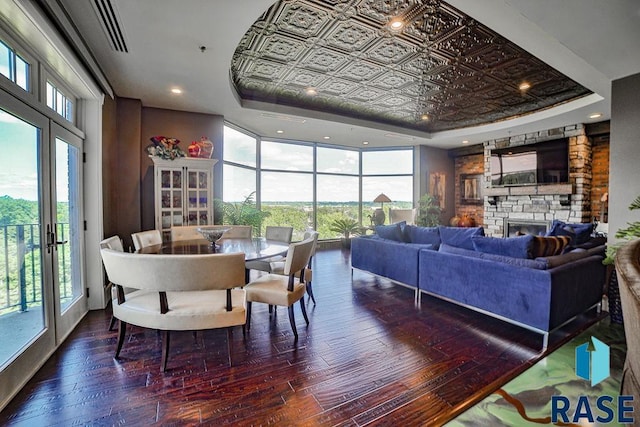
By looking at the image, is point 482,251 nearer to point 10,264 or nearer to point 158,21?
point 158,21

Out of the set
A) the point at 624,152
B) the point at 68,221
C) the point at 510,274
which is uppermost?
the point at 624,152

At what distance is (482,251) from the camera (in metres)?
2.99

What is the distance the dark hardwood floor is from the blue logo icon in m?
0.27

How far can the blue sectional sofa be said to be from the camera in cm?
249

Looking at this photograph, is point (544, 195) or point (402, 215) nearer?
point (544, 195)

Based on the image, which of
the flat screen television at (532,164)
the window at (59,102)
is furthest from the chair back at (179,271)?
the flat screen television at (532,164)

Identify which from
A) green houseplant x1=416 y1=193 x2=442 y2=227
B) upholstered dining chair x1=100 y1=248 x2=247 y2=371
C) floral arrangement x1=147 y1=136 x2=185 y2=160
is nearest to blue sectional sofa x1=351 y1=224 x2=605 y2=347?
upholstered dining chair x1=100 y1=248 x2=247 y2=371

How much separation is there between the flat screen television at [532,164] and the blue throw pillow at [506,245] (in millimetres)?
4583

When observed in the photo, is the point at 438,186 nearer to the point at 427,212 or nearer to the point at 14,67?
the point at 427,212

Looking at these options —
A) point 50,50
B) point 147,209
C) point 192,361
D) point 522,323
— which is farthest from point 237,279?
point 147,209

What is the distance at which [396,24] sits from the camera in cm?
290

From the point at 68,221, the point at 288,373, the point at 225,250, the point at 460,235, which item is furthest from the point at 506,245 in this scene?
the point at 68,221

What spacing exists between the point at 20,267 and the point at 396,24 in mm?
3798

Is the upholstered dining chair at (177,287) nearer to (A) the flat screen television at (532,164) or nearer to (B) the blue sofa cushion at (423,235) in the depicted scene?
(B) the blue sofa cushion at (423,235)
